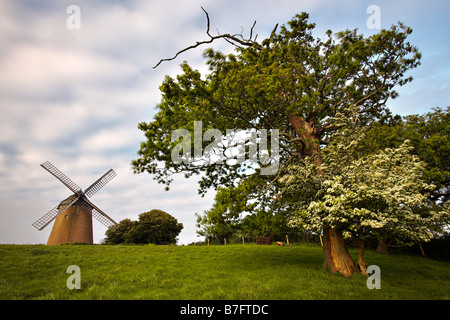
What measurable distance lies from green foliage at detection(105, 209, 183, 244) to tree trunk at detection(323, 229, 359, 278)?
150 ft

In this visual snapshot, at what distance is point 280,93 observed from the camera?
13656 mm

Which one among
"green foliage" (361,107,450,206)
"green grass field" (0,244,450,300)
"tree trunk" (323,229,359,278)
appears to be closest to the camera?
"green grass field" (0,244,450,300)

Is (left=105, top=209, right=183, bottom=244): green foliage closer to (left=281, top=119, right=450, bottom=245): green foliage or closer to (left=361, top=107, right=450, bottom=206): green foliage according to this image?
(left=281, top=119, right=450, bottom=245): green foliage

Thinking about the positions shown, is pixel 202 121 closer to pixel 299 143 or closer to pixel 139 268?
pixel 299 143

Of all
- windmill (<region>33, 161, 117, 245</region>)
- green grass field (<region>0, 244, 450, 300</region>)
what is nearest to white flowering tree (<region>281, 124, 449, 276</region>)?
green grass field (<region>0, 244, 450, 300</region>)

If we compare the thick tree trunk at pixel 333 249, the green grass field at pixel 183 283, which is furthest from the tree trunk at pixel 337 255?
the green grass field at pixel 183 283

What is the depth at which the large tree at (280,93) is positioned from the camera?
1162 centimetres

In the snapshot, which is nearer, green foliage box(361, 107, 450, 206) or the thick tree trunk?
the thick tree trunk

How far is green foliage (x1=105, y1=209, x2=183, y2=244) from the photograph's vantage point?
4991cm

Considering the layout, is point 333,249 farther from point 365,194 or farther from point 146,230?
point 146,230

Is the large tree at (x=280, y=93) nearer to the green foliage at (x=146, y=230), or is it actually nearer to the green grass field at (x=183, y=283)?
the green grass field at (x=183, y=283)

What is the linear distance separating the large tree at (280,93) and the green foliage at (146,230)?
4130 centimetres

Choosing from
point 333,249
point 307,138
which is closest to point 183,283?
point 333,249
